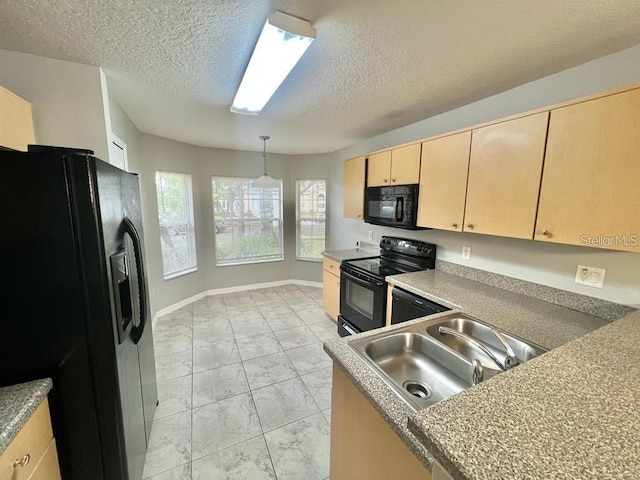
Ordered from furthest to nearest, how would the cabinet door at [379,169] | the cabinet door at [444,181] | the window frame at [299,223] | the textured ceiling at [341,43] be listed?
the window frame at [299,223] → the cabinet door at [379,169] → the cabinet door at [444,181] → the textured ceiling at [341,43]

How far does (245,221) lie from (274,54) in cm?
343

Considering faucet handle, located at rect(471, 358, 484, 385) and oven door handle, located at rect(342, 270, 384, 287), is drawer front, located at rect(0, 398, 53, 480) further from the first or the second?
oven door handle, located at rect(342, 270, 384, 287)

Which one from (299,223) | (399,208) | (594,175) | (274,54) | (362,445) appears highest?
(274,54)

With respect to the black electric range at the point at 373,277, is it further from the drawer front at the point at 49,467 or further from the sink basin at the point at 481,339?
the drawer front at the point at 49,467

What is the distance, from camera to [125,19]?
1.22m

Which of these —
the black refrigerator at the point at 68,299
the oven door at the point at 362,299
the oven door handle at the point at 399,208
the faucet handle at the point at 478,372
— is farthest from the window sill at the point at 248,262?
the faucet handle at the point at 478,372

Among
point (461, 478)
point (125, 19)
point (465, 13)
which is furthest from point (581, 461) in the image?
point (125, 19)

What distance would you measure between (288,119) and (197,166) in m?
2.08

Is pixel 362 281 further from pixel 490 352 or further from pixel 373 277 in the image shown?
pixel 490 352

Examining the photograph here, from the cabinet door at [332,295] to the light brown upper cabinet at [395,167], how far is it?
1.26m

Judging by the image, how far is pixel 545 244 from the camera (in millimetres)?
1765

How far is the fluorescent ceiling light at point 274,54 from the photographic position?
1.19m

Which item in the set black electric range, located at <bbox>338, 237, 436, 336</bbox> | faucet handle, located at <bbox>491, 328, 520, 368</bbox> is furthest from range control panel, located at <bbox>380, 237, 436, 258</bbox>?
faucet handle, located at <bbox>491, 328, 520, 368</bbox>

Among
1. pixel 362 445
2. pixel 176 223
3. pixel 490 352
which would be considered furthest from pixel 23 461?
pixel 176 223
